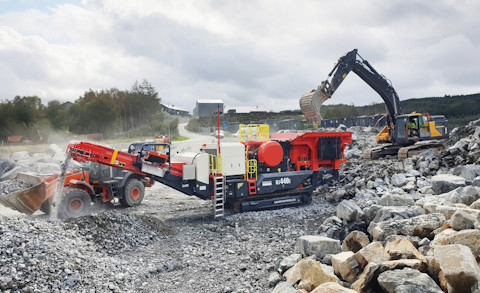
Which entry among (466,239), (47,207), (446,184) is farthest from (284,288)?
(47,207)

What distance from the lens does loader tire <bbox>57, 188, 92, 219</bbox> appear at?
10180 millimetres

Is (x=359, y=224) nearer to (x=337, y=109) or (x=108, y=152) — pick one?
(x=108, y=152)

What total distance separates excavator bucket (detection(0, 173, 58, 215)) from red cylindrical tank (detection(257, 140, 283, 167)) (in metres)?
6.07

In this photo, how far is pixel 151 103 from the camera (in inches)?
2046

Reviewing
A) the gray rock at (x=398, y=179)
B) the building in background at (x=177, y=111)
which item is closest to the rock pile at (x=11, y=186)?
the gray rock at (x=398, y=179)

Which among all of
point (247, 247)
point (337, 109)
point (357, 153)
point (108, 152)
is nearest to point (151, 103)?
point (337, 109)

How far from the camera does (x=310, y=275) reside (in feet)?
17.3

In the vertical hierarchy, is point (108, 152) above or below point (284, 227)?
above

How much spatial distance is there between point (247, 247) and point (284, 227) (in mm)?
1959

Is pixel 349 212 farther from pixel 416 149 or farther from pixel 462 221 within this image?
pixel 416 149

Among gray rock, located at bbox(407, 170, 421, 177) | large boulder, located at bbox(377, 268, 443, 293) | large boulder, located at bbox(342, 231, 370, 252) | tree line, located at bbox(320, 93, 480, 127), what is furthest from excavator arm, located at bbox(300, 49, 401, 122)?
tree line, located at bbox(320, 93, 480, 127)

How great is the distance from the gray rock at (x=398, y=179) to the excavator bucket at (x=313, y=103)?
3.24m

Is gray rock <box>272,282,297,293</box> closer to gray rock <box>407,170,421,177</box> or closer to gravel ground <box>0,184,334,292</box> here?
gravel ground <box>0,184,334,292</box>

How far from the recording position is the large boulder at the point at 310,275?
5102 millimetres
